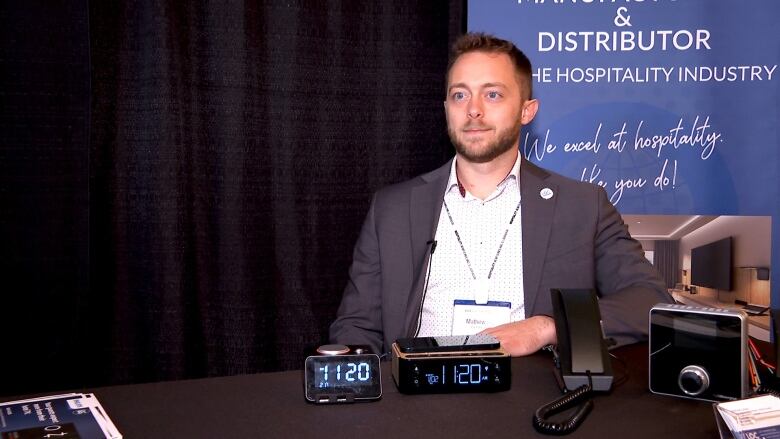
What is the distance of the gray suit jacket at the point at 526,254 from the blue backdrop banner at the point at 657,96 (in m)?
0.34

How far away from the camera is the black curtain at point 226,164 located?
9.10ft

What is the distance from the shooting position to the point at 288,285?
2.99 m

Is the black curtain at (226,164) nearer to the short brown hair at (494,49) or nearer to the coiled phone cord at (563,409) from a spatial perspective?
the short brown hair at (494,49)

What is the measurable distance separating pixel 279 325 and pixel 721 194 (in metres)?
1.85

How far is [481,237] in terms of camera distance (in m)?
2.44

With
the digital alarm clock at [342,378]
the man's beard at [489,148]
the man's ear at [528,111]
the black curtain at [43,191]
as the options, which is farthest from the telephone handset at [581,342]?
the black curtain at [43,191]

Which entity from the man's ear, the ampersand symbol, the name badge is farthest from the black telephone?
the ampersand symbol

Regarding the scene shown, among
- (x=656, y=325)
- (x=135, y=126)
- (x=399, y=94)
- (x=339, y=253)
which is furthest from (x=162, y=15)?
(x=656, y=325)

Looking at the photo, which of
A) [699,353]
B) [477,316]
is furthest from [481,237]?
[699,353]

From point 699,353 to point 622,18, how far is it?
1753 mm

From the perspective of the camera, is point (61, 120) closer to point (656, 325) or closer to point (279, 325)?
point (279, 325)

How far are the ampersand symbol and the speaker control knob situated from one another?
1763 mm

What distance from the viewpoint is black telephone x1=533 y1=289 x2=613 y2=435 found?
1.29 metres

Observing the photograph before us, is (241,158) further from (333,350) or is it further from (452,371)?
(452,371)
